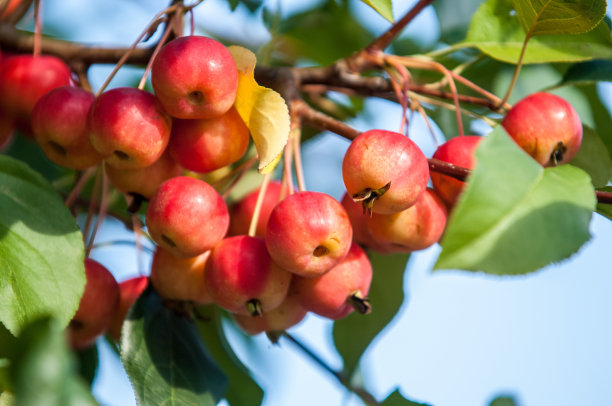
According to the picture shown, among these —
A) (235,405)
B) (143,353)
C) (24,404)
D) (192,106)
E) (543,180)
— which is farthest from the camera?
(235,405)

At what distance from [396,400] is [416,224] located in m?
0.28

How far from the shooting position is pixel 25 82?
1021 mm

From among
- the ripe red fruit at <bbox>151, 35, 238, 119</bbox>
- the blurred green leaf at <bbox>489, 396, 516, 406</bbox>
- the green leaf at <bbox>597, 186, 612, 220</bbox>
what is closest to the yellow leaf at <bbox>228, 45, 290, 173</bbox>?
the ripe red fruit at <bbox>151, 35, 238, 119</bbox>

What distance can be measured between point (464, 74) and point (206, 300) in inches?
30.5

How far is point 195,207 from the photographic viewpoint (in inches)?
32.7

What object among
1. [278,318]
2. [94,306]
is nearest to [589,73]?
[278,318]

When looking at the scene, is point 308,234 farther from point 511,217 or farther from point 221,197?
point 511,217

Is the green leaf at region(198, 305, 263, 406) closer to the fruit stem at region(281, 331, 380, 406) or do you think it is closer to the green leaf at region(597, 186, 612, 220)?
the fruit stem at region(281, 331, 380, 406)

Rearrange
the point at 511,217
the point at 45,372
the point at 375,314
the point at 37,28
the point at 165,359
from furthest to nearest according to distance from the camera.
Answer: the point at 375,314 < the point at 37,28 < the point at 165,359 < the point at 511,217 < the point at 45,372

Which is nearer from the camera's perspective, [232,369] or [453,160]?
[453,160]

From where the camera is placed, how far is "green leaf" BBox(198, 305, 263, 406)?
125cm

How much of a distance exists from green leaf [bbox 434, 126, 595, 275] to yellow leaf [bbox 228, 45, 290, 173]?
277 mm

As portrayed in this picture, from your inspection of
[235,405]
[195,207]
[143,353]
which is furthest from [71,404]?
[235,405]

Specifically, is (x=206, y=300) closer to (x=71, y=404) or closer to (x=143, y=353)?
(x=143, y=353)
